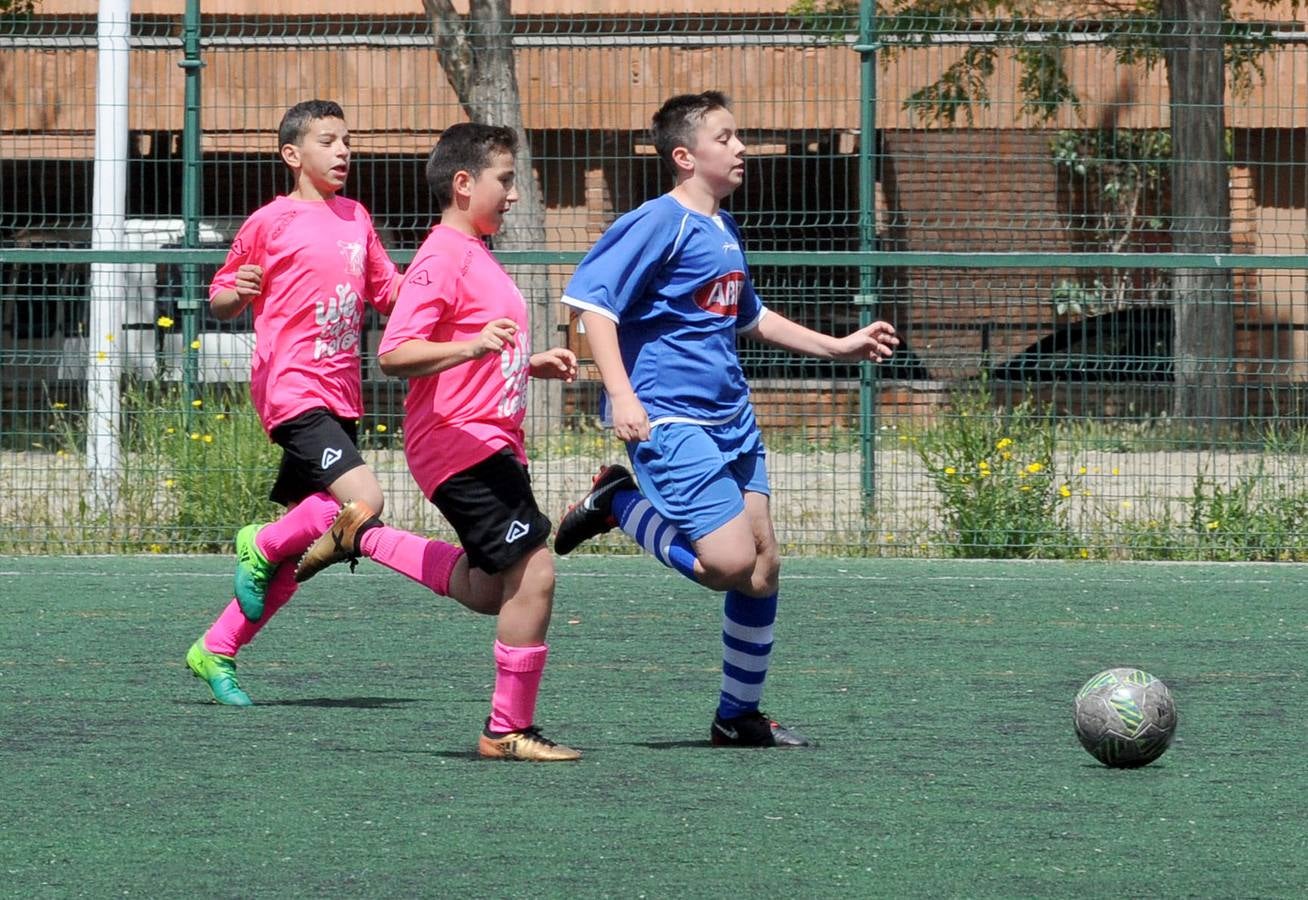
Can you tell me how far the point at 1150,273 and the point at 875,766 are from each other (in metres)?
5.78

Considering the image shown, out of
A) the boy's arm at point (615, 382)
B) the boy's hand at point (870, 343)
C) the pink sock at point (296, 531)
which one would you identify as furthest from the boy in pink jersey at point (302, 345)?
the boy's hand at point (870, 343)

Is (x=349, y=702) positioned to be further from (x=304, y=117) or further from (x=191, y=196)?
(x=191, y=196)

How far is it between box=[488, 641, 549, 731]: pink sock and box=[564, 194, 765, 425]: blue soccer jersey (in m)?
0.71

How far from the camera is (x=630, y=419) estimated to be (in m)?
5.44

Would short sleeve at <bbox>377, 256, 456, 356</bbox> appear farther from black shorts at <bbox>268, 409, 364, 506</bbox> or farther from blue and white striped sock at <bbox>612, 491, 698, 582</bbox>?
black shorts at <bbox>268, 409, 364, 506</bbox>

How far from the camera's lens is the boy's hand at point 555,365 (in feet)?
18.6

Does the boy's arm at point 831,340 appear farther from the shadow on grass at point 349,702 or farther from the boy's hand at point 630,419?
the shadow on grass at point 349,702

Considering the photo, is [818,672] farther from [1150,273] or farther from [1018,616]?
[1150,273]

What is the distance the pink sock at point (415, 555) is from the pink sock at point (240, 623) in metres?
0.55

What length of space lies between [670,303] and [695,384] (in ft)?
0.77

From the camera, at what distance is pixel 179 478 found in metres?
10.8

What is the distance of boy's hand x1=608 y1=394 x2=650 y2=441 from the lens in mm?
5438

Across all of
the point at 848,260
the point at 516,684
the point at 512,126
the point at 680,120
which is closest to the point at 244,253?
the point at 680,120

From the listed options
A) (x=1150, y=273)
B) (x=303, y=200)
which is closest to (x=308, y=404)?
(x=303, y=200)
